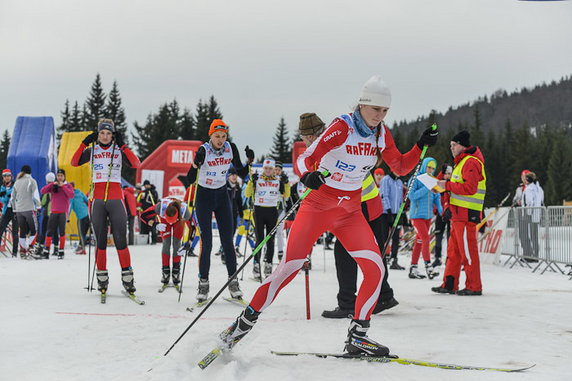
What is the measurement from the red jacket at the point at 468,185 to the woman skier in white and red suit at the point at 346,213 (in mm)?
3852

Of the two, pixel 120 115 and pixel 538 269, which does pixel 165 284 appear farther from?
pixel 120 115

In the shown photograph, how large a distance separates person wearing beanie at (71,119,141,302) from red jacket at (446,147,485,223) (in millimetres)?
4410

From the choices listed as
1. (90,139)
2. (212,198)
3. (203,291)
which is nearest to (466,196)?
(212,198)

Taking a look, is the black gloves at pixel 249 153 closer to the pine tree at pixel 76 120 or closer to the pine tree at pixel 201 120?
the pine tree at pixel 201 120

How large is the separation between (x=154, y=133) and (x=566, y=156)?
56291 millimetres

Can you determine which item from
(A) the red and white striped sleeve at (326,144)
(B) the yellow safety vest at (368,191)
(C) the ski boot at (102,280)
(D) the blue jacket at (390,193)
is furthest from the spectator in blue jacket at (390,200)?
(A) the red and white striped sleeve at (326,144)

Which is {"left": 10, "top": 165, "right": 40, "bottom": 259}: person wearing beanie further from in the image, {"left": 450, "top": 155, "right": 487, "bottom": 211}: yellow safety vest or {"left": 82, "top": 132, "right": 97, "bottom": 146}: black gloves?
{"left": 450, "top": 155, "right": 487, "bottom": 211}: yellow safety vest

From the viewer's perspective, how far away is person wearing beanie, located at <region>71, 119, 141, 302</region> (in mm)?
7102

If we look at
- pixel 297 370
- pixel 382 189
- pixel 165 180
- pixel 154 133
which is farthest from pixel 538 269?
pixel 154 133

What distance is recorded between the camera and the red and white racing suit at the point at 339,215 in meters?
4.15

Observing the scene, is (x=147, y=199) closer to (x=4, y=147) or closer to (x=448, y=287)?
(x=448, y=287)

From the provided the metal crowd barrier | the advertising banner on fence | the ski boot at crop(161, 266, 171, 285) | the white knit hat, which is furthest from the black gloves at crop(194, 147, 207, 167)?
the advertising banner on fence

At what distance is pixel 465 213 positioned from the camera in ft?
26.5

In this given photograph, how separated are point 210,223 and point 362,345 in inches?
132
